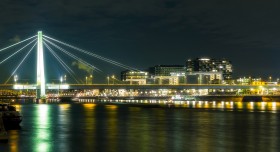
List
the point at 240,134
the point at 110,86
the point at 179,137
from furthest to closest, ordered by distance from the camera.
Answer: the point at 110,86 → the point at 240,134 → the point at 179,137

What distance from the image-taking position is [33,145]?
18.9 metres

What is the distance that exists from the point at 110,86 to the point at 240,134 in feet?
327

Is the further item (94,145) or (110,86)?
(110,86)

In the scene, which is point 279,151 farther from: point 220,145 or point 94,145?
point 94,145

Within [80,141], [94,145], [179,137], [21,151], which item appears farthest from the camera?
[179,137]

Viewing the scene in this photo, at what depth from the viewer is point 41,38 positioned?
96938 mm

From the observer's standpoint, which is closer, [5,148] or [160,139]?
[5,148]

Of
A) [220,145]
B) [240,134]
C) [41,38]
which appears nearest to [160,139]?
[220,145]

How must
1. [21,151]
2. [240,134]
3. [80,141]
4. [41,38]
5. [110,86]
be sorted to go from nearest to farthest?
[21,151] < [80,141] < [240,134] < [41,38] < [110,86]

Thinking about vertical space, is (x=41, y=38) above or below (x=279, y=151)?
above

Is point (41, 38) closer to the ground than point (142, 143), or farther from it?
farther from it

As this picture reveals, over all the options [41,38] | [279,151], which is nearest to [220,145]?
[279,151]

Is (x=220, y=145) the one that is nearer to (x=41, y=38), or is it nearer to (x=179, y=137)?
(x=179, y=137)

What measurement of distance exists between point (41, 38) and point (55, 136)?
76278 millimetres
